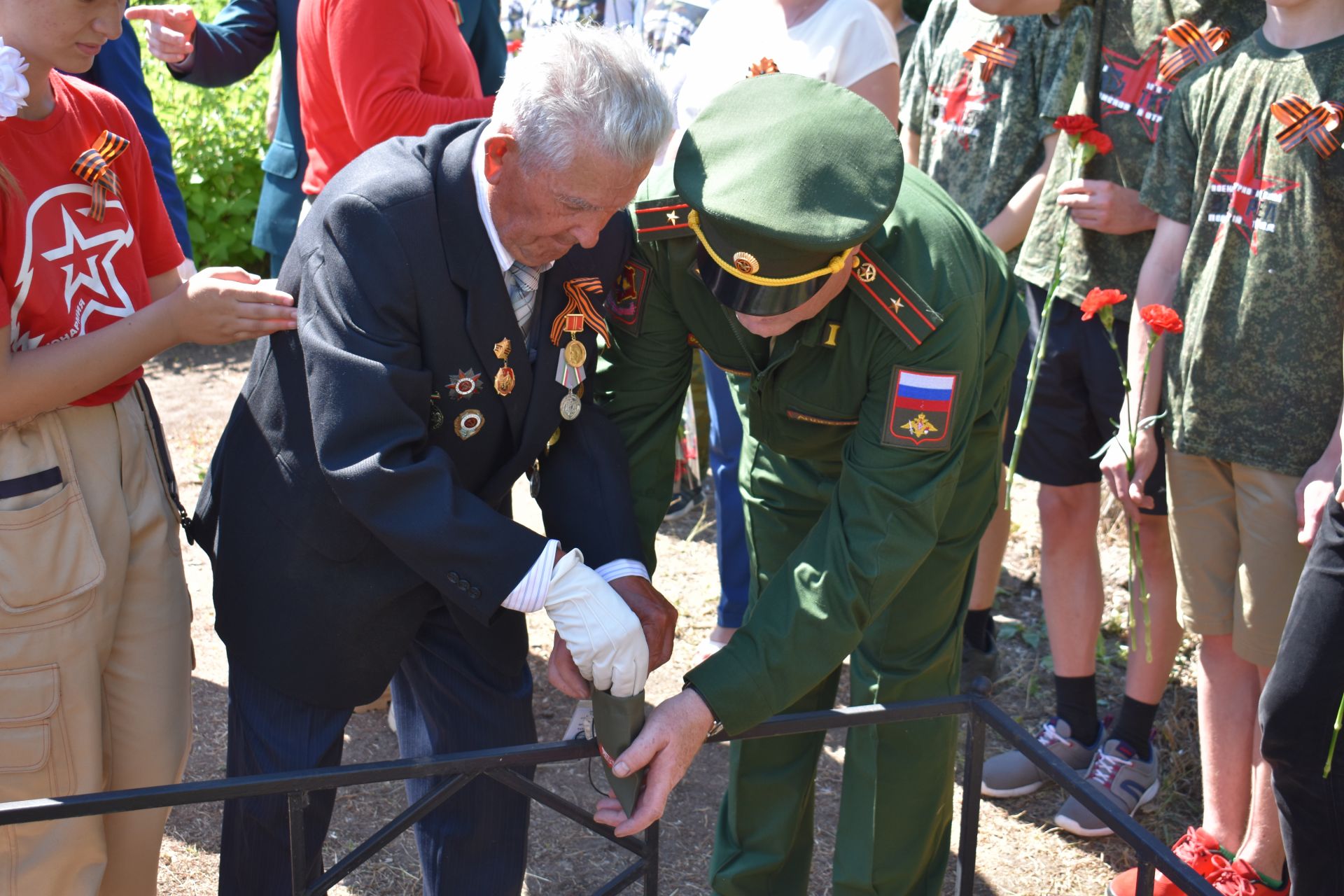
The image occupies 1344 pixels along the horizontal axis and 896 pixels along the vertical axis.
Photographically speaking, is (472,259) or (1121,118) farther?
(1121,118)

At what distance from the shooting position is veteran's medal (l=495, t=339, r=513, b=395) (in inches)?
82.7

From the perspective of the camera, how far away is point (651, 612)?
2.19 metres

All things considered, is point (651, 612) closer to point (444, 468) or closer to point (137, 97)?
point (444, 468)

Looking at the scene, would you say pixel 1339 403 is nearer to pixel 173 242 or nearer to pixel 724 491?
pixel 724 491

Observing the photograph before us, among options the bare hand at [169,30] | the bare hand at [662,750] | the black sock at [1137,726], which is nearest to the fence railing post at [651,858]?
the bare hand at [662,750]

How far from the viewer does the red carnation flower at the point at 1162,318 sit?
2.69 meters

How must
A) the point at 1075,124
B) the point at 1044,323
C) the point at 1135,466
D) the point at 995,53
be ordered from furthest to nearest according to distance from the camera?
the point at 995,53
the point at 1044,323
the point at 1075,124
the point at 1135,466

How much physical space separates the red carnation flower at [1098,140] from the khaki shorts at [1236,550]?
77 cm

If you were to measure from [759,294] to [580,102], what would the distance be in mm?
418

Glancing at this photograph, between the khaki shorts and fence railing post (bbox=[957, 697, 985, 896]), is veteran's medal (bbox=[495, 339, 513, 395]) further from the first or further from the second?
the khaki shorts

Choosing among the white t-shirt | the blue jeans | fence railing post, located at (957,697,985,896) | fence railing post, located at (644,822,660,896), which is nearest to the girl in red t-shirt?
fence railing post, located at (644,822,660,896)

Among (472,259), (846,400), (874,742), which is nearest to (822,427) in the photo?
(846,400)

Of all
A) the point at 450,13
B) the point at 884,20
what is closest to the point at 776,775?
the point at 884,20


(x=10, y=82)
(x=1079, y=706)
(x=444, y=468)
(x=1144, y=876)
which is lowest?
(x=1079, y=706)
